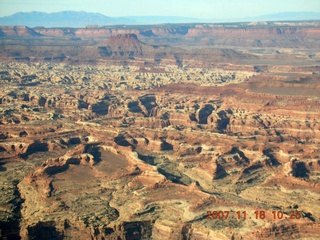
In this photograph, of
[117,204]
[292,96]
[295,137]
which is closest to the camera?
[117,204]

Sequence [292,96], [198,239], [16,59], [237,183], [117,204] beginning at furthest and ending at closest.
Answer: [16,59]
[292,96]
[237,183]
[117,204]
[198,239]

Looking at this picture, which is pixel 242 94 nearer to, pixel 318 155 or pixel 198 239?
pixel 318 155

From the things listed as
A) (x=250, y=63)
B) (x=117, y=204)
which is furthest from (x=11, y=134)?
(x=250, y=63)
